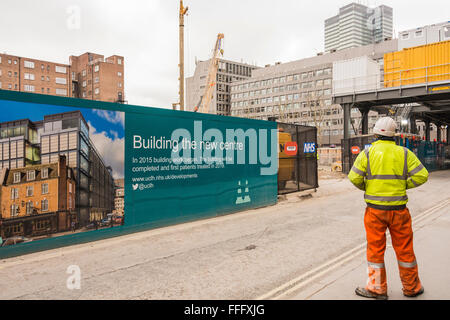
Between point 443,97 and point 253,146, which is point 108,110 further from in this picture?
point 443,97

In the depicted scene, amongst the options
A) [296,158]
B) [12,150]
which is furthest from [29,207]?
[296,158]

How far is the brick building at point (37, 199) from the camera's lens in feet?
18.3

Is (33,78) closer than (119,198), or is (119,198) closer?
(119,198)

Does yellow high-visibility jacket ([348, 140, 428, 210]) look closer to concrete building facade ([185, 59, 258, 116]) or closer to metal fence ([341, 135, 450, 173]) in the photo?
metal fence ([341, 135, 450, 173])

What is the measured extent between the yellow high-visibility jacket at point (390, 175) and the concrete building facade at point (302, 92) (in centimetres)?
8241

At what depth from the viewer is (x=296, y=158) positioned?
13.1m

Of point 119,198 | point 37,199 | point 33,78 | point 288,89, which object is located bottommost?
point 119,198

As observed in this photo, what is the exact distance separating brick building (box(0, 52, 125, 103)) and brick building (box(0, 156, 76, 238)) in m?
81.1

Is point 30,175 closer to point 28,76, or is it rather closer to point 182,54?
point 182,54

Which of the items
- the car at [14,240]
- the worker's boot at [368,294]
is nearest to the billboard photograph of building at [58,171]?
the car at [14,240]

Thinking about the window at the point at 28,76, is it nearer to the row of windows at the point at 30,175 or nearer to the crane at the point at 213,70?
the crane at the point at 213,70

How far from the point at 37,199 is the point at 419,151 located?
28693mm
